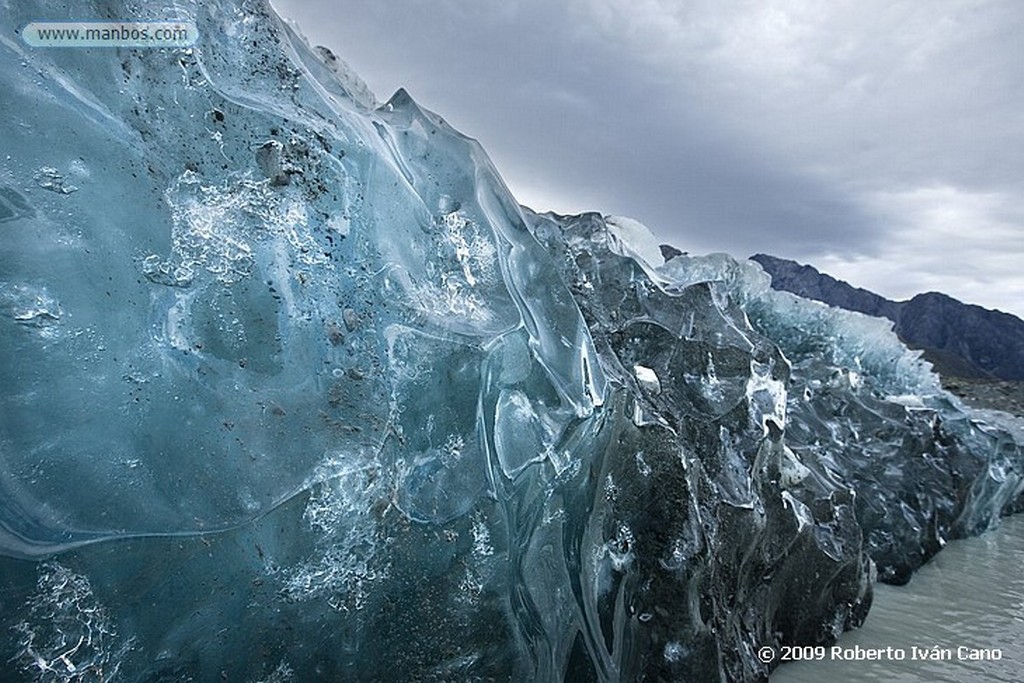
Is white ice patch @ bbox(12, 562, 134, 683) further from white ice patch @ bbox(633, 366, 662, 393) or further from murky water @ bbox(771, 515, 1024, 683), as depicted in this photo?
murky water @ bbox(771, 515, 1024, 683)

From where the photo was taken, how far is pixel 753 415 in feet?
17.2

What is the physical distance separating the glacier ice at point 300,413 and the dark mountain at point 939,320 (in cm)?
6885

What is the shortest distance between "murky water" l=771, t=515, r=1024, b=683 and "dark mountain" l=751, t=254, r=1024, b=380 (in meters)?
63.4

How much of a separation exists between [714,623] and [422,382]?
8.05 feet

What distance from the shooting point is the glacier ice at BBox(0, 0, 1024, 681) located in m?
2.07

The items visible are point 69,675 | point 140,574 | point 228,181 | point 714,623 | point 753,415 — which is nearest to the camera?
point 69,675

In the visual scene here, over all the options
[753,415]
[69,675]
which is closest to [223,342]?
[69,675]

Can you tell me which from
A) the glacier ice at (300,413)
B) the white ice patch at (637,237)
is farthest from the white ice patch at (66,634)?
the white ice patch at (637,237)

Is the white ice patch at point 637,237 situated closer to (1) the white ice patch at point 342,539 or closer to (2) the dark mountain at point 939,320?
(1) the white ice patch at point 342,539

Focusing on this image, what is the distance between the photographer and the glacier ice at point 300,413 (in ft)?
6.81

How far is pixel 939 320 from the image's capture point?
7262 centimetres

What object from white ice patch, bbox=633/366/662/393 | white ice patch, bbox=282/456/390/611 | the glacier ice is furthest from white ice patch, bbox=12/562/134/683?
white ice patch, bbox=633/366/662/393

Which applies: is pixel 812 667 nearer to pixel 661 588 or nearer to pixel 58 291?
pixel 661 588

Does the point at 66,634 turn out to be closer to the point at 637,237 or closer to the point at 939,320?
the point at 637,237
